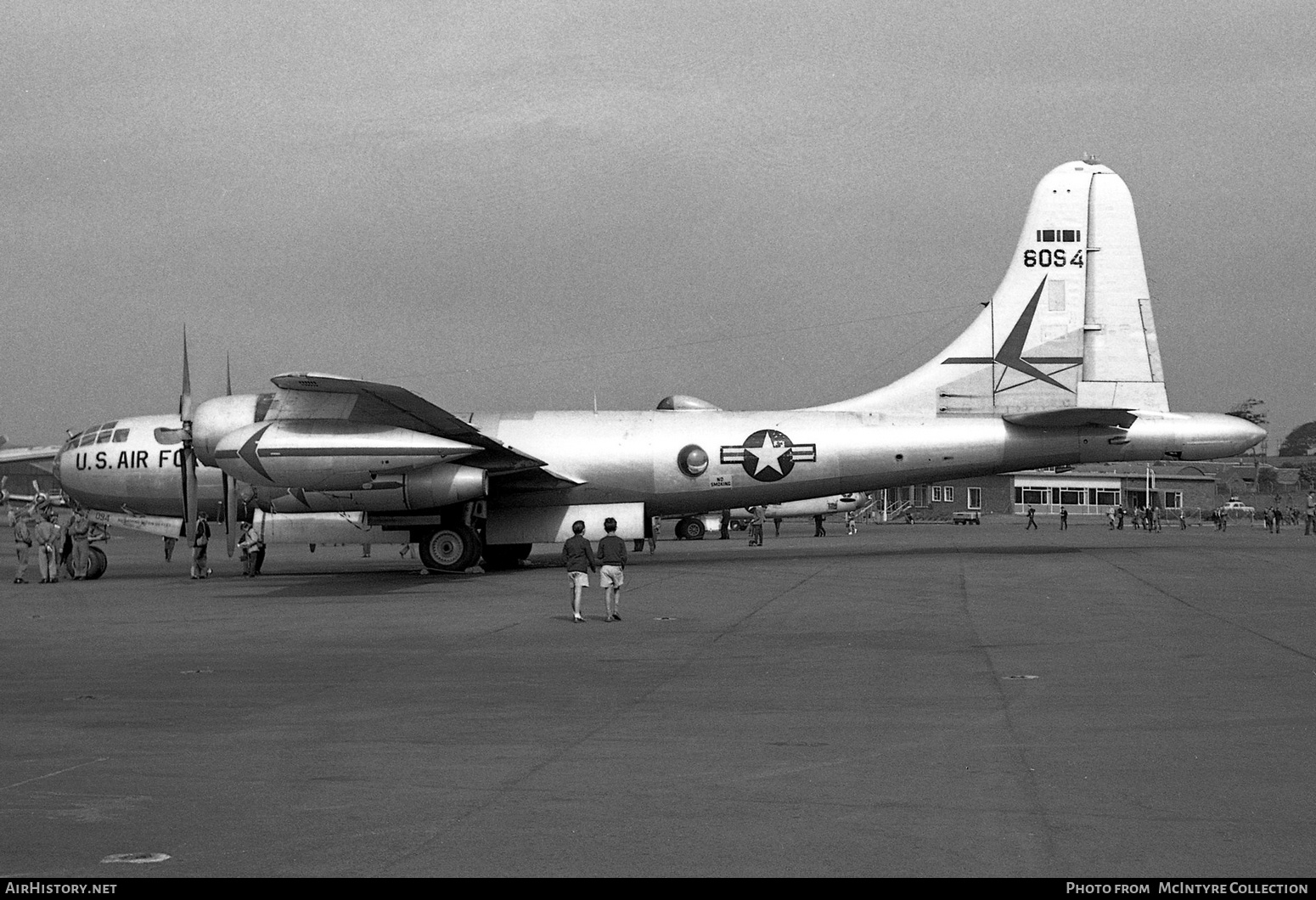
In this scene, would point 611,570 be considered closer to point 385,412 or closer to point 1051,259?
point 385,412

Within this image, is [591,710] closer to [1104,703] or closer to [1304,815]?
[1104,703]

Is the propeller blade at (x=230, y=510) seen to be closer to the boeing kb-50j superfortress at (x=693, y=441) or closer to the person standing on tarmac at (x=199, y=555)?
the boeing kb-50j superfortress at (x=693, y=441)

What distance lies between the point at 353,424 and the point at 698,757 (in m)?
18.9

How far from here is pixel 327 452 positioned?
26156mm

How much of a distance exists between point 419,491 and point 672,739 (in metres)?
18.2

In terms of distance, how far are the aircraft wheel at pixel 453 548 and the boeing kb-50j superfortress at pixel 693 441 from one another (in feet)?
0.12

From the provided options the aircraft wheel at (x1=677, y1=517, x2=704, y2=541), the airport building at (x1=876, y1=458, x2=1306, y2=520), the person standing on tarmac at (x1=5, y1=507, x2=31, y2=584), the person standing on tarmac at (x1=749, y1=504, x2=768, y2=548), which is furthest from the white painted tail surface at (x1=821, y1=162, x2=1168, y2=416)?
the airport building at (x1=876, y1=458, x2=1306, y2=520)

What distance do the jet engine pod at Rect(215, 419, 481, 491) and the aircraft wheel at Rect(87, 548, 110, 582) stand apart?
614 centimetres

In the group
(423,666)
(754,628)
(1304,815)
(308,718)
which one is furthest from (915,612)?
Answer: (1304,815)

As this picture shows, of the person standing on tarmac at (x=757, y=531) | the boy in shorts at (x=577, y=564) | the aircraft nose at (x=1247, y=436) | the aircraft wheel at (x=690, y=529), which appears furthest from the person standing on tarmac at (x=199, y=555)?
the aircraft wheel at (x=690, y=529)

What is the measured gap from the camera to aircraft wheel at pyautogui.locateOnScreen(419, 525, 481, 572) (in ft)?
94.9

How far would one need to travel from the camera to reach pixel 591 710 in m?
11.2

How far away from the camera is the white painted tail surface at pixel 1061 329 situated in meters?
30.4

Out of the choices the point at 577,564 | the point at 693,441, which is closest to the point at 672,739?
the point at 577,564
